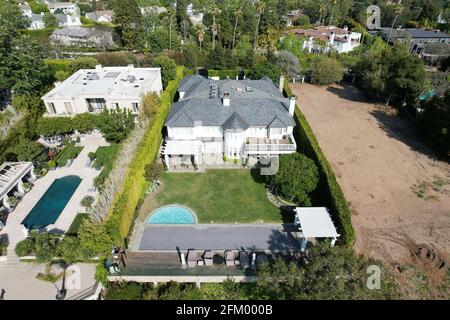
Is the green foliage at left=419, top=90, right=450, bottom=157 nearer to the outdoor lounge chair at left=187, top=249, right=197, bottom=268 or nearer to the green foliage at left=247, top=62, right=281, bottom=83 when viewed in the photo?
the green foliage at left=247, top=62, right=281, bottom=83

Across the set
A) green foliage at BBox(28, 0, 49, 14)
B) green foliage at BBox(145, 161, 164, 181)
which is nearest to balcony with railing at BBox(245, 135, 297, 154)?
green foliage at BBox(145, 161, 164, 181)

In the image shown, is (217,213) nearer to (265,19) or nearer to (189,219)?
(189,219)

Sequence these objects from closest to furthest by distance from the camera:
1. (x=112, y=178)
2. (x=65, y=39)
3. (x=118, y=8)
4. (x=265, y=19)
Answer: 1. (x=112, y=178)
2. (x=118, y=8)
3. (x=265, y=19)
4. (x=65, y=39)

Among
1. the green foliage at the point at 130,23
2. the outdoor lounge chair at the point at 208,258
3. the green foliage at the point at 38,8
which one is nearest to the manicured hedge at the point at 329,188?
the outdoor lounge chair at the point at 208,258

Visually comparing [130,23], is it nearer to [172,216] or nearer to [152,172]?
[152,172]

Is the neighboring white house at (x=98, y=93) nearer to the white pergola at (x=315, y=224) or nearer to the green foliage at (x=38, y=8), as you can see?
the white pergola at (x=315, y=224)

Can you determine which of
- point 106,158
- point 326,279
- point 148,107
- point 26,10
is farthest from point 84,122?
point 26,10

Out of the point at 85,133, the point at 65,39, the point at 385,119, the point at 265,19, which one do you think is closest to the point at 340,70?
the point at 385,119
